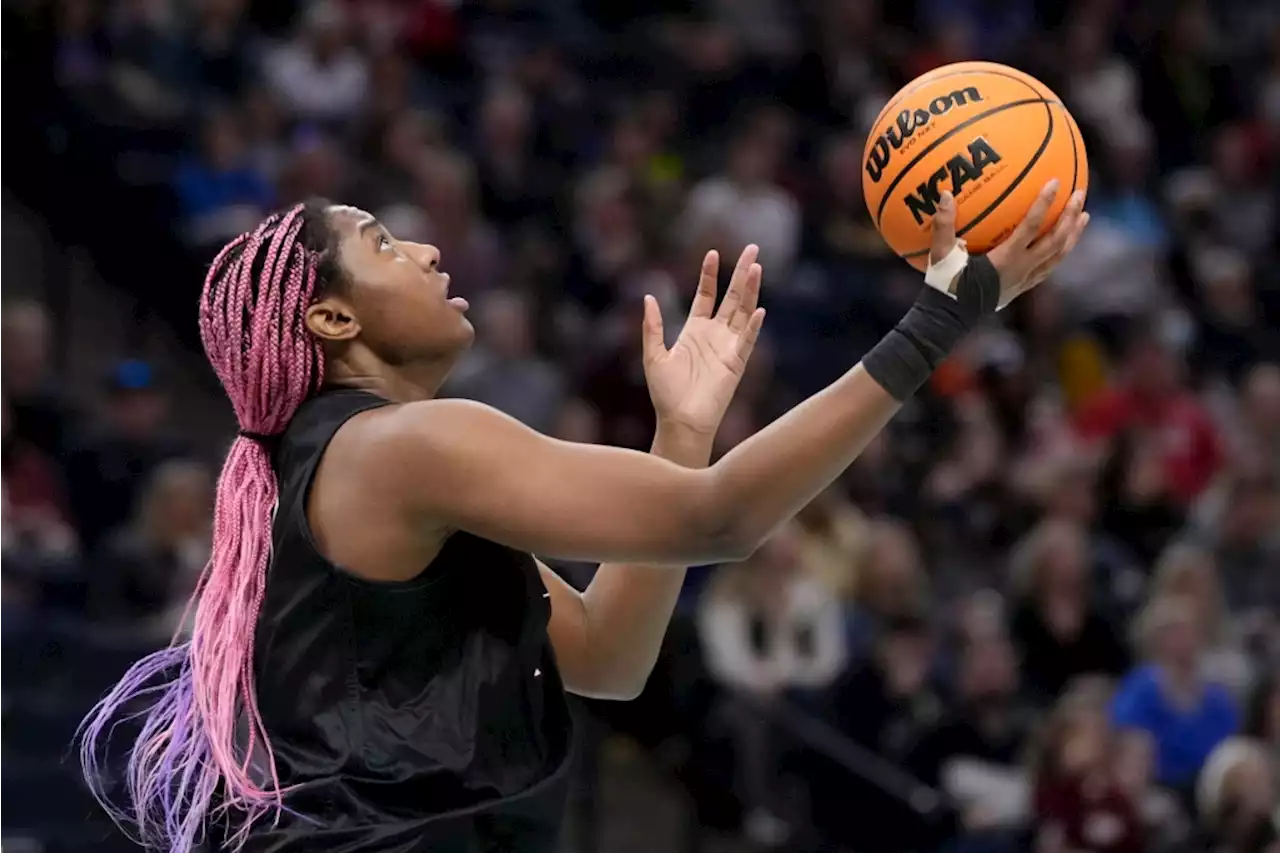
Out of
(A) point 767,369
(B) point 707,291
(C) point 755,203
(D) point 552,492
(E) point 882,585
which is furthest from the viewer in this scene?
(C) point 755,203

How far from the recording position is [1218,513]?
8836 mm

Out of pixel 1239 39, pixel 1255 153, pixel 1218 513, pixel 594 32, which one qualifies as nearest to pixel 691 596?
pixel 1218 513

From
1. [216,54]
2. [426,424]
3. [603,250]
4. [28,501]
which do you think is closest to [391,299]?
[426,424]

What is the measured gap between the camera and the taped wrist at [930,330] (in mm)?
2857

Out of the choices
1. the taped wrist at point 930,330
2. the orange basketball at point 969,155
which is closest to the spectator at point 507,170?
the orange basketball at point 969,155

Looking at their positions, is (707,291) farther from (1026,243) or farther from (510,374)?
(510,374)

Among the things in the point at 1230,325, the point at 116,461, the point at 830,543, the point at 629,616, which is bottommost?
the point at 1230,325

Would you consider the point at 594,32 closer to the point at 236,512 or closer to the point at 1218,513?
the point at 1218,513

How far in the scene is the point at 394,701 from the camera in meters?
3.06

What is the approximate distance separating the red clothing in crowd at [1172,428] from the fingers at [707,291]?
6.13 metres

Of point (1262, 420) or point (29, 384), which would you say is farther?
point (1262, 420)

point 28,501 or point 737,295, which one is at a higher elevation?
point 737,295

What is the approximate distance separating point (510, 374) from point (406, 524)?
5.39 metres

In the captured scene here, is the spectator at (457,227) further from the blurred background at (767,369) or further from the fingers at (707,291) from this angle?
the fingers at (707,291)
